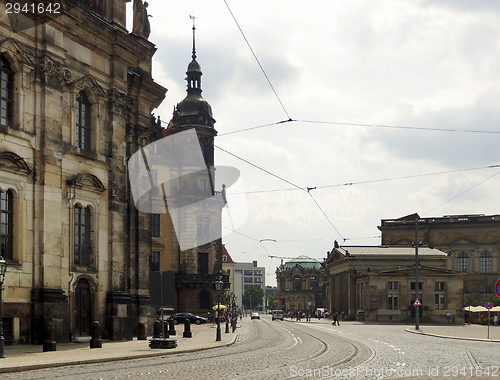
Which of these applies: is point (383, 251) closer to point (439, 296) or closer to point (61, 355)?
point (439, 296)

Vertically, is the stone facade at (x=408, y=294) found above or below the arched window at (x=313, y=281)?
above

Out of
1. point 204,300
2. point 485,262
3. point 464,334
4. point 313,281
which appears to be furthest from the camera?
point 313,281

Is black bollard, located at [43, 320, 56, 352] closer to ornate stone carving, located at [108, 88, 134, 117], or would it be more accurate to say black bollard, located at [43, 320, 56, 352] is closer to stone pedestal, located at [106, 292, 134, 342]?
stone pedestal, located at [106, 292, 134, 342]

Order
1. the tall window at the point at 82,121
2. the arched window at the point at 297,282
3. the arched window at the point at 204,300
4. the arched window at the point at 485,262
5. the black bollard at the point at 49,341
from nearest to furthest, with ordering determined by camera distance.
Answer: the black bollard at the point at 49,341
the tall window at the point at 82,121
the arched window at the point at 204,300
the arched window at the point at 485,262
the arched window at the point at 297,282

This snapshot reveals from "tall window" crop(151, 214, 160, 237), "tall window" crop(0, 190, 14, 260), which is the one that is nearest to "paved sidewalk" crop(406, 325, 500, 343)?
"tall window" crop(0, 190, 14, 260)

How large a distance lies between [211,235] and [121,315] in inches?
2092

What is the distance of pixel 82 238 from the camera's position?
31.5 meters

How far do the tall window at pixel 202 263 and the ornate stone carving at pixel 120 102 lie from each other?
52609 millimetres

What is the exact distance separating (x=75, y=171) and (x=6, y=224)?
4.65 metres

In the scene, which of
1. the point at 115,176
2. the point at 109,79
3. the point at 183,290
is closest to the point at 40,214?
the point at 115,176

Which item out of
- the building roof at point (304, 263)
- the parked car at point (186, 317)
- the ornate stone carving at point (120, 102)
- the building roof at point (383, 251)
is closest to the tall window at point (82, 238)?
the ornate stone carving at point (120, 102)

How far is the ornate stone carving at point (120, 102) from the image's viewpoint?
33312 millimetres

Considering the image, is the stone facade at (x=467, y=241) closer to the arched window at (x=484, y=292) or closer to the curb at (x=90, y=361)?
the arched window at (x=484, y=292)

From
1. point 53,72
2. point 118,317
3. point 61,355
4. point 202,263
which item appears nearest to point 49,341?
point 61,355
